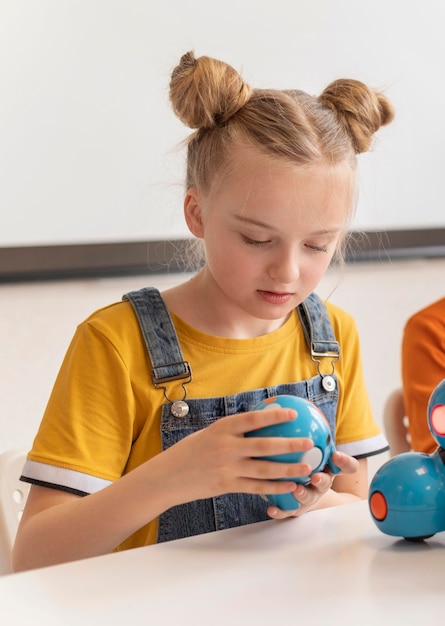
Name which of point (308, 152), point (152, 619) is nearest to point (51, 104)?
point (308, 152)

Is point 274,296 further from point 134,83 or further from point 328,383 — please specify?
point 134,83

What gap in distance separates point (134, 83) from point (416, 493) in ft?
3.59

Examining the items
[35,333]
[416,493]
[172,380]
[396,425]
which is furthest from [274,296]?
[35,333]

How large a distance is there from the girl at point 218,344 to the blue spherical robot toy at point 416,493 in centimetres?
6

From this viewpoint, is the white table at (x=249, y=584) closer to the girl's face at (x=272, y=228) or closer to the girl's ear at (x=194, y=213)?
the girl's face at (x=272, y=228)

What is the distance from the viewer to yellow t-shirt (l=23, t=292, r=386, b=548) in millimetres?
842

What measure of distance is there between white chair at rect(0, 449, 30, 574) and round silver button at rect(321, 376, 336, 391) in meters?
0.34

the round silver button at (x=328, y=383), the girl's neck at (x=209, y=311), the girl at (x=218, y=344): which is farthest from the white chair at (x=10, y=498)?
the round silver button at (x=328, y=383)

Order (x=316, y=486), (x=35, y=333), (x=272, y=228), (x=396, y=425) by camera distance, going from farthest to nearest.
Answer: (x=35, y=333), (x=396, y=425), (x=272, y=228), (x=316, y=486)

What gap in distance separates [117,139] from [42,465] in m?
0.84

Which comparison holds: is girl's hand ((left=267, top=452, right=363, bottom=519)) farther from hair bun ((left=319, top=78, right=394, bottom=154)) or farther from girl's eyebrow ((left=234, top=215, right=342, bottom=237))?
hair bun ((left=319, top=78, right=394, bottom=154))

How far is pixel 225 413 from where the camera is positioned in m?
0.92

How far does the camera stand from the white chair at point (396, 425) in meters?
1.21

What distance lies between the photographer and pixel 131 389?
880 mm
